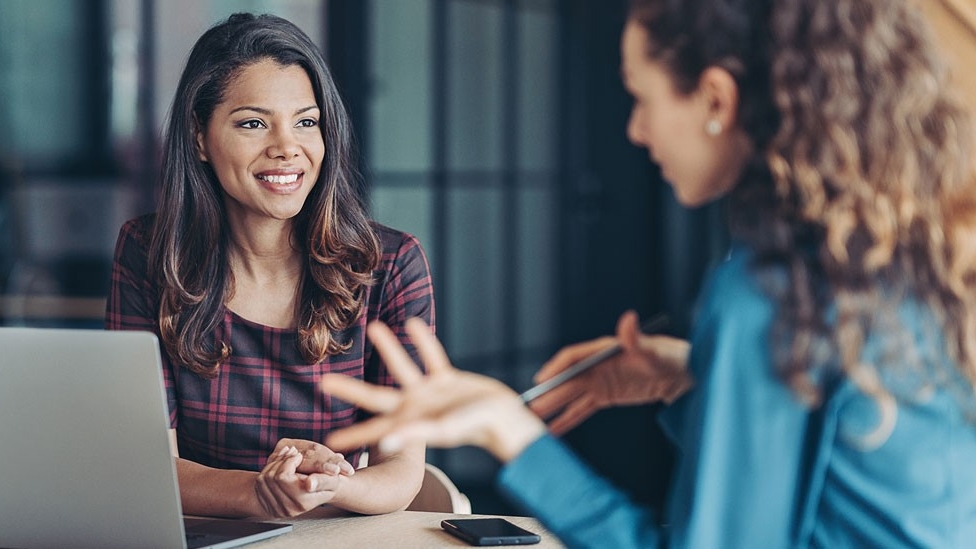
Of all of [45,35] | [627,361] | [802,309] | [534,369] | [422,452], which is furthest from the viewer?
[45,35]

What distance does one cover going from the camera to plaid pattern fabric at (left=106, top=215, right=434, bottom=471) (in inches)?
69.7

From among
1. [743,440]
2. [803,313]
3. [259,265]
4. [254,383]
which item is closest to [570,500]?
[743,440]

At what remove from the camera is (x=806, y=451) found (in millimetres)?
1018

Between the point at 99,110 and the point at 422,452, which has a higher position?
the point at 99,110

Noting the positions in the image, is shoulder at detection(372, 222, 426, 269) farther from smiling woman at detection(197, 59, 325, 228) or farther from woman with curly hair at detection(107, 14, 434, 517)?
smiling woman at detection(197, 59, 325, 228)

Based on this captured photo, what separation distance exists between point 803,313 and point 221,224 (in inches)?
44.8

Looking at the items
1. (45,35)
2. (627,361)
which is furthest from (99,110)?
(627,361)

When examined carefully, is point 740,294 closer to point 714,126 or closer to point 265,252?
point 714,126

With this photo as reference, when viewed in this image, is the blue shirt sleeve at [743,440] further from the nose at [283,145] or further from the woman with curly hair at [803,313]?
the nose at [283,145]

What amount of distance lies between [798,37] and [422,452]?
3.19 feet

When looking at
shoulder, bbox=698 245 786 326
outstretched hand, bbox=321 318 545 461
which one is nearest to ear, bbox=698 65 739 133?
shoulder, bbox=698 245 786 326

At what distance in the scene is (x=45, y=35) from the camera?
4789 millimetres

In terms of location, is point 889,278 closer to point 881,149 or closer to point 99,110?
point 881,149

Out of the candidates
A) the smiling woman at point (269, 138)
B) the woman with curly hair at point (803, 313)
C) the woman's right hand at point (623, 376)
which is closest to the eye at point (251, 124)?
the smiling woman at point (269, 138)
